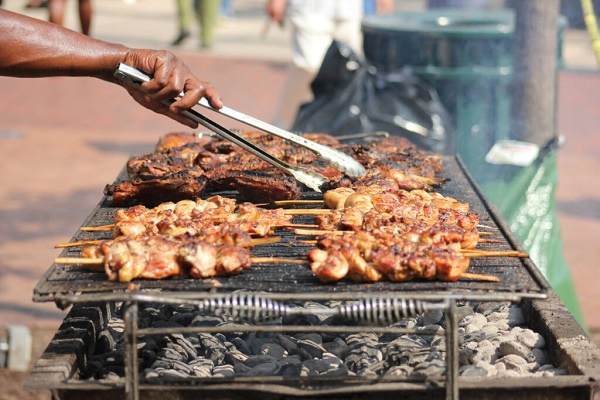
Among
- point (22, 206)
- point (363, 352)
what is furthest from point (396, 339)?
point (22, 206)

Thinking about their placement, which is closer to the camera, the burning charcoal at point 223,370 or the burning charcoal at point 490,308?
the burning charcoal at point 223,370

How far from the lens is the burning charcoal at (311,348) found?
11.8 feet

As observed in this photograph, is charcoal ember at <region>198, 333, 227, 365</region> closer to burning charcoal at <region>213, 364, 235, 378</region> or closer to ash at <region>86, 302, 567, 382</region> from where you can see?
ash at <region>86, 302, 567, 382</region>

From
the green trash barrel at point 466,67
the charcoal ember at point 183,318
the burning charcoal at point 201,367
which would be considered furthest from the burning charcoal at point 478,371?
the green trash barrel at point 466,67

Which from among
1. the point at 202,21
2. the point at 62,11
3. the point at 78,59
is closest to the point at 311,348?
the point at 78,59

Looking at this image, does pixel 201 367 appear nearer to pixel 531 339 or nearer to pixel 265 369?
pixel 265 369

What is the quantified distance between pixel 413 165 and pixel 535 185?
1613 millimetres

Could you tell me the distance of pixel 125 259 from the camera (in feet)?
10.0

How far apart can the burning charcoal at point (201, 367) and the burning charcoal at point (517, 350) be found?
121 centimetres

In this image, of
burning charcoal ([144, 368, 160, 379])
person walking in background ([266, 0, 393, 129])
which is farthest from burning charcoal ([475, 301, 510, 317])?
person walking in background ([266, 0, 393, 129])

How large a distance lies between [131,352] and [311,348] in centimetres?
107

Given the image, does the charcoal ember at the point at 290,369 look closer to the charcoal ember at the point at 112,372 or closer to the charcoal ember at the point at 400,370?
the charcoal ember at the point at 400,370

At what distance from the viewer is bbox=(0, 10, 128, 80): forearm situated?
322cm

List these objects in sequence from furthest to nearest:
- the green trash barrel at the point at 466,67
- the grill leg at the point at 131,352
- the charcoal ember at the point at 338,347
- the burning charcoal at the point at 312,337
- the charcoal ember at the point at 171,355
A: the green trash barrel at the point at 466,67 < the burning charcoal at the point at 312,337 < the charcoal ember at the point at 338,347 < the charcoal ember at the point at 171,355 < the grill leg at the point at 131,352
